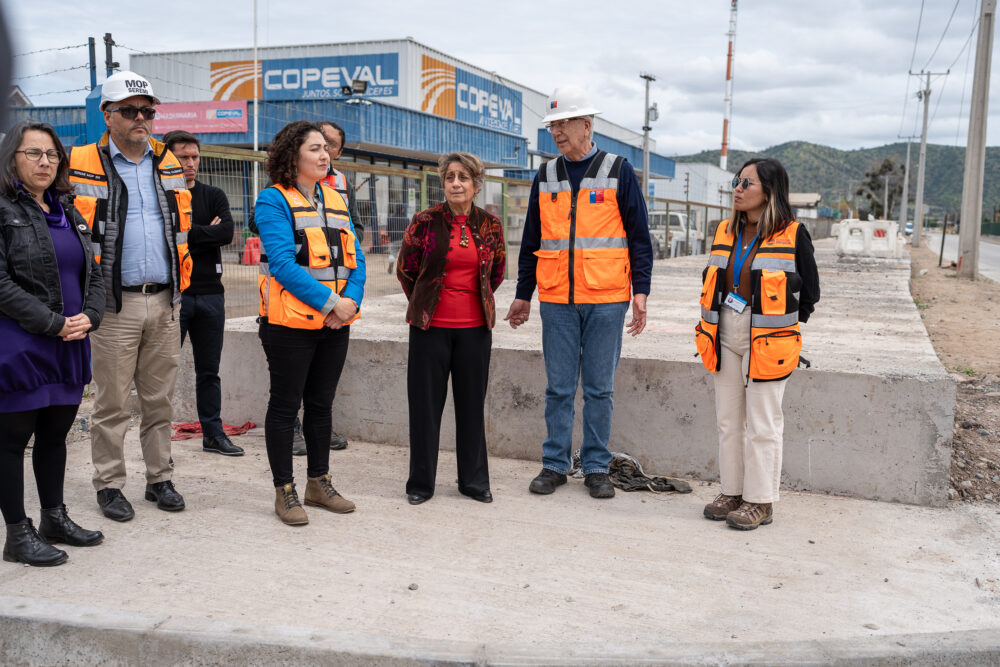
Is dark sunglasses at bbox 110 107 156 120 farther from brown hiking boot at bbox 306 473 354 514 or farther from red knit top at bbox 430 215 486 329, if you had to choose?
brown hiking boot at bbox 306 473 354 514

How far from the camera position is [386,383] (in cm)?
575

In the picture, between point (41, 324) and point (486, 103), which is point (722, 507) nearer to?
point (41, 324)

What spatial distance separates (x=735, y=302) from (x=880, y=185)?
126 meters

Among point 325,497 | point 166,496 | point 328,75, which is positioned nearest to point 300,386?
point 325,497

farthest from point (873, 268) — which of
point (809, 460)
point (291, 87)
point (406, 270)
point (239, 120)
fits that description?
point (291, 87)

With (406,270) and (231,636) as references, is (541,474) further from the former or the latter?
(231,636)

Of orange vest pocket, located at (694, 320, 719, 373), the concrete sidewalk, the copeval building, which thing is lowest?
the concrete sidewalk

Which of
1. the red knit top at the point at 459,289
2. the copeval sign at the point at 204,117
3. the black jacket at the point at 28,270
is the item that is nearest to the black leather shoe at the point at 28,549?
the black jacket at the point at 28,270

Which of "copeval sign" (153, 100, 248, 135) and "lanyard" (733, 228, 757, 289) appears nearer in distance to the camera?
"lanyard" (733, 228, 757, 289)

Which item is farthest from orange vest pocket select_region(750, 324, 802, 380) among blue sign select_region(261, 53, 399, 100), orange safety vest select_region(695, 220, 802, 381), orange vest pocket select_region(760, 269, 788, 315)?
blue sign select_region(261, 53, 399, 100)

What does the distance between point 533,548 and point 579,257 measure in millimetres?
1579

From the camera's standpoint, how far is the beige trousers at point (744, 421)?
13.7 ft

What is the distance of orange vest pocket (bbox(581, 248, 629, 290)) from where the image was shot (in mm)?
4598

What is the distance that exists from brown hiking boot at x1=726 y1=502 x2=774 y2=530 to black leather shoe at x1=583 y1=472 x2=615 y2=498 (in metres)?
0.68
